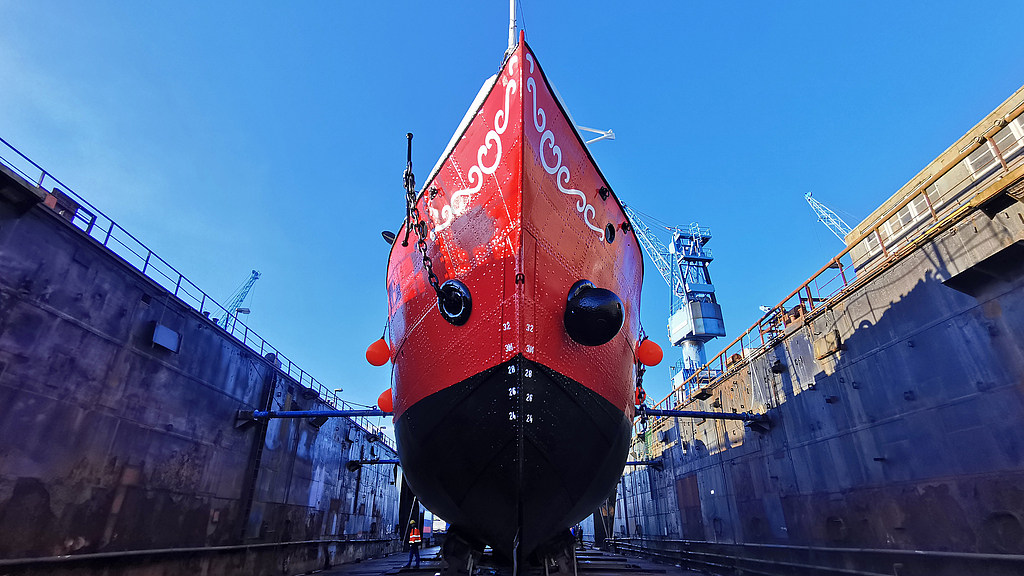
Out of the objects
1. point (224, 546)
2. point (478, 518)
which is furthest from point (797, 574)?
point (224, 546)

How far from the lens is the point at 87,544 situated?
7359 mm

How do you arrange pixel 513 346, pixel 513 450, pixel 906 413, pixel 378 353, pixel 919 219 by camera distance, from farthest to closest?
pixel 919 219 < pixel 378 353 < pixel 906 413 < pixel 513 346 < pixel 513 450

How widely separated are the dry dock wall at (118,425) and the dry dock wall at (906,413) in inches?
549

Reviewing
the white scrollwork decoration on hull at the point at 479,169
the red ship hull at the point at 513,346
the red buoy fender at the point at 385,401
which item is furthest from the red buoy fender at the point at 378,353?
the white scrollwork decoration on hull at the point at 479,169

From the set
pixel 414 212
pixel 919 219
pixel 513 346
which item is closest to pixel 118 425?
pixel 414 212

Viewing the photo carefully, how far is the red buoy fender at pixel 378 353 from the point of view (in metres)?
8.67

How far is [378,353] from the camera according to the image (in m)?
8.71

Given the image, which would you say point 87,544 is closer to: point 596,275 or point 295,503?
point 295,503

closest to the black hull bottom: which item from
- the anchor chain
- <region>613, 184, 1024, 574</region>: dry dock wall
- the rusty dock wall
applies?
the anchor chain

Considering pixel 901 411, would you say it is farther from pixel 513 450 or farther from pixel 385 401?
pixel 385 401

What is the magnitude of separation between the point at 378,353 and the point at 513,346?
450cm

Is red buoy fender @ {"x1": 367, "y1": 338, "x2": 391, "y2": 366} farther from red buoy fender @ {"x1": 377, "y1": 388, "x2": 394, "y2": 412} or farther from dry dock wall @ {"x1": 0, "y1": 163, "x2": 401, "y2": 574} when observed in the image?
dry dock wall @ {"x1": 0, "y1": 163, "x2": 401, "y2": 574}

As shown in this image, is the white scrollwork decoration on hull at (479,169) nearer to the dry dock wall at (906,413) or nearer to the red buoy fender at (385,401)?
the red buoy fender at (385,401)

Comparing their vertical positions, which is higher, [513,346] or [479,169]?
[479,169]
